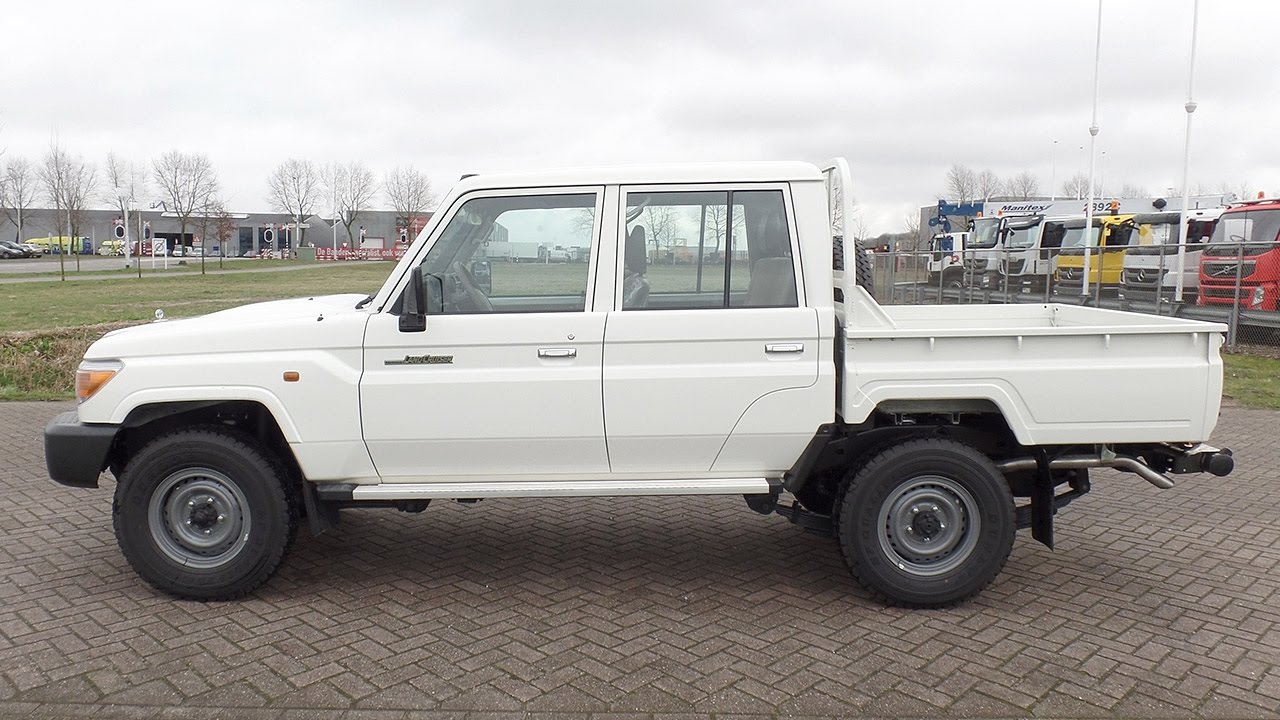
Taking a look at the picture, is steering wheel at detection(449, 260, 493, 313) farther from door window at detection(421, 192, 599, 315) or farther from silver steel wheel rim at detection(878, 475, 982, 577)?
silver steel wheel rim at detection(878, 475, 982, 577)

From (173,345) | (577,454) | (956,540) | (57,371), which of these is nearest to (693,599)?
(577,454)

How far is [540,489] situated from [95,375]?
2.21 metres

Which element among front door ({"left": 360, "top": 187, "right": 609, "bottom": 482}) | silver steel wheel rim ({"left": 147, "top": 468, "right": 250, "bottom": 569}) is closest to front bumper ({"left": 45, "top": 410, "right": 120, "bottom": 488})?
silver steel wheel rim ({"left": 147, "top": 468, "right": 250, "bottom": 569})

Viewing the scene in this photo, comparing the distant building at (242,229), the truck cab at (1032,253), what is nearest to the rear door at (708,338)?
the truck cab at (1032,253)

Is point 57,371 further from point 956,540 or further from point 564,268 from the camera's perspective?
point 956,540

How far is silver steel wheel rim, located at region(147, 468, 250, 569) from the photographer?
5.16 meters

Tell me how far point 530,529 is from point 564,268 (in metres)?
2.18

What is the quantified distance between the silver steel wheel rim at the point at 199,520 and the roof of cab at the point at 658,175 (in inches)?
74.3

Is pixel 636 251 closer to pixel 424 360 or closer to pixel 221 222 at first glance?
pixel 424 360

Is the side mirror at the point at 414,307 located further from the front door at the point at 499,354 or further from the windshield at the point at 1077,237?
the windshield at the point at 1077,237

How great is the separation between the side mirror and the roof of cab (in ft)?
1.75

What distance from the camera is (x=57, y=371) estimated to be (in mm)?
12930

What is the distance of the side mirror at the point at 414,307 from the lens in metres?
4.87

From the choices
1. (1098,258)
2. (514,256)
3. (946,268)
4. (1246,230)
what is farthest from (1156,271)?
(514,256)
